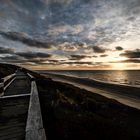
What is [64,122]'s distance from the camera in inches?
344

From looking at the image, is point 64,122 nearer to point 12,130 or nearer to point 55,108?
point 55,108

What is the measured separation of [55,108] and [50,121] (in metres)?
2.42

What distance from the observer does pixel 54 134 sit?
273 inches

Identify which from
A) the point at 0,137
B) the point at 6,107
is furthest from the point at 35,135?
the point at 6,107

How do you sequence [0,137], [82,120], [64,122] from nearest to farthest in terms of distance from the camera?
[0,137], [64,122], [82,120]

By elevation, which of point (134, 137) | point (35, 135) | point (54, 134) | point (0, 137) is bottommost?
point (134, 137)

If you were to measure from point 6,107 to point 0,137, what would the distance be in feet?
9.31

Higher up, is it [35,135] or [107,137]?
[35,135]

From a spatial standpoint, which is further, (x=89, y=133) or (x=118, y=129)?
(x=118, y=129)

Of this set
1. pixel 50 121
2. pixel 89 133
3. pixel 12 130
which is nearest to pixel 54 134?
pixel 50 121

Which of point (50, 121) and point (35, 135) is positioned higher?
point (35, 135)

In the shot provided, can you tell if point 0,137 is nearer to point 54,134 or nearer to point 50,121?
point 54,134

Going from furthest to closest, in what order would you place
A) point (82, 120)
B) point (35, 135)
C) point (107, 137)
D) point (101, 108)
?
1. point (101, 108)
2. point (82, 120)
3. point (107, 137)
4. point (35, 135)

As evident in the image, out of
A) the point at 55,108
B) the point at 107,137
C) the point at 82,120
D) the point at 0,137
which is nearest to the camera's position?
the point at 0,137
